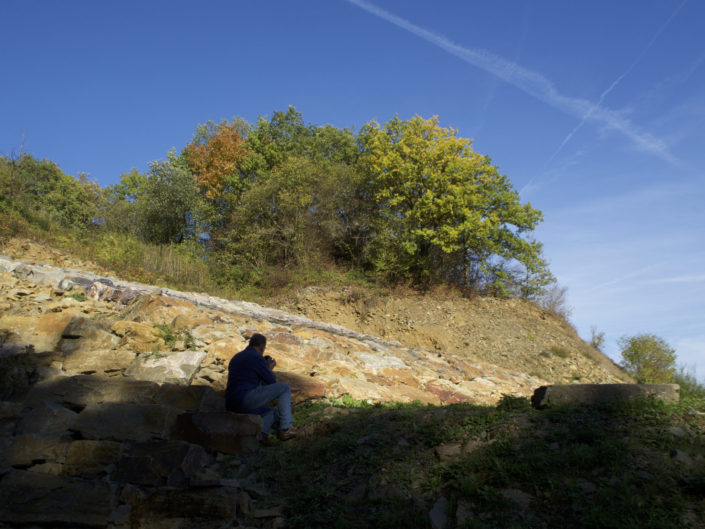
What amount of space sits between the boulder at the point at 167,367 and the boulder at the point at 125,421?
116 cm

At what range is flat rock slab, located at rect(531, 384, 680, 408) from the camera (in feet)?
14.8

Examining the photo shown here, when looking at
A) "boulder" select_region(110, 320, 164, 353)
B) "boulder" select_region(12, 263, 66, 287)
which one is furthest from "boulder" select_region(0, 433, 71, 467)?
"boulder" select_region(12, 263, 66, 287)

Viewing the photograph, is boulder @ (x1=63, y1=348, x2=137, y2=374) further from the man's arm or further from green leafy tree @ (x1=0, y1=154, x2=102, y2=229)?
green leafy tree @ (x1=0, y1=154, x2=102, y2=229)

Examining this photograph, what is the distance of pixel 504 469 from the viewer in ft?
12.3

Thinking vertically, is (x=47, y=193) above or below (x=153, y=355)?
above

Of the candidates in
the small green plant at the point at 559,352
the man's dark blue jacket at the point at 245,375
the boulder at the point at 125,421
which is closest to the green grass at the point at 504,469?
the man's dark blue jacket at the point at 245,375

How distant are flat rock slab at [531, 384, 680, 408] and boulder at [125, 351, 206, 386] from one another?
463 cm

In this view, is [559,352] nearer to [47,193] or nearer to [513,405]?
[513,405]

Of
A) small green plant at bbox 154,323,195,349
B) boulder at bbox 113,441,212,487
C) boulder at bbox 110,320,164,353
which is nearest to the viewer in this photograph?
boulder at bbox 113,441,212,487

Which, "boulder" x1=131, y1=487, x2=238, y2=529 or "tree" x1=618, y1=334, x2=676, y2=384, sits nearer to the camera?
"boulder" x1=131, y1=487, x2=238, y2=529

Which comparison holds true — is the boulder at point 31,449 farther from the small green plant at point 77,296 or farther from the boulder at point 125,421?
the small green plant at point 77,296

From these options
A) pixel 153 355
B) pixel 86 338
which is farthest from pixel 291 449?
pixel 86 338

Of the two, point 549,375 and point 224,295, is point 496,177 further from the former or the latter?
point 224,295

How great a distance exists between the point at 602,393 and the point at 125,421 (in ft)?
16.8
